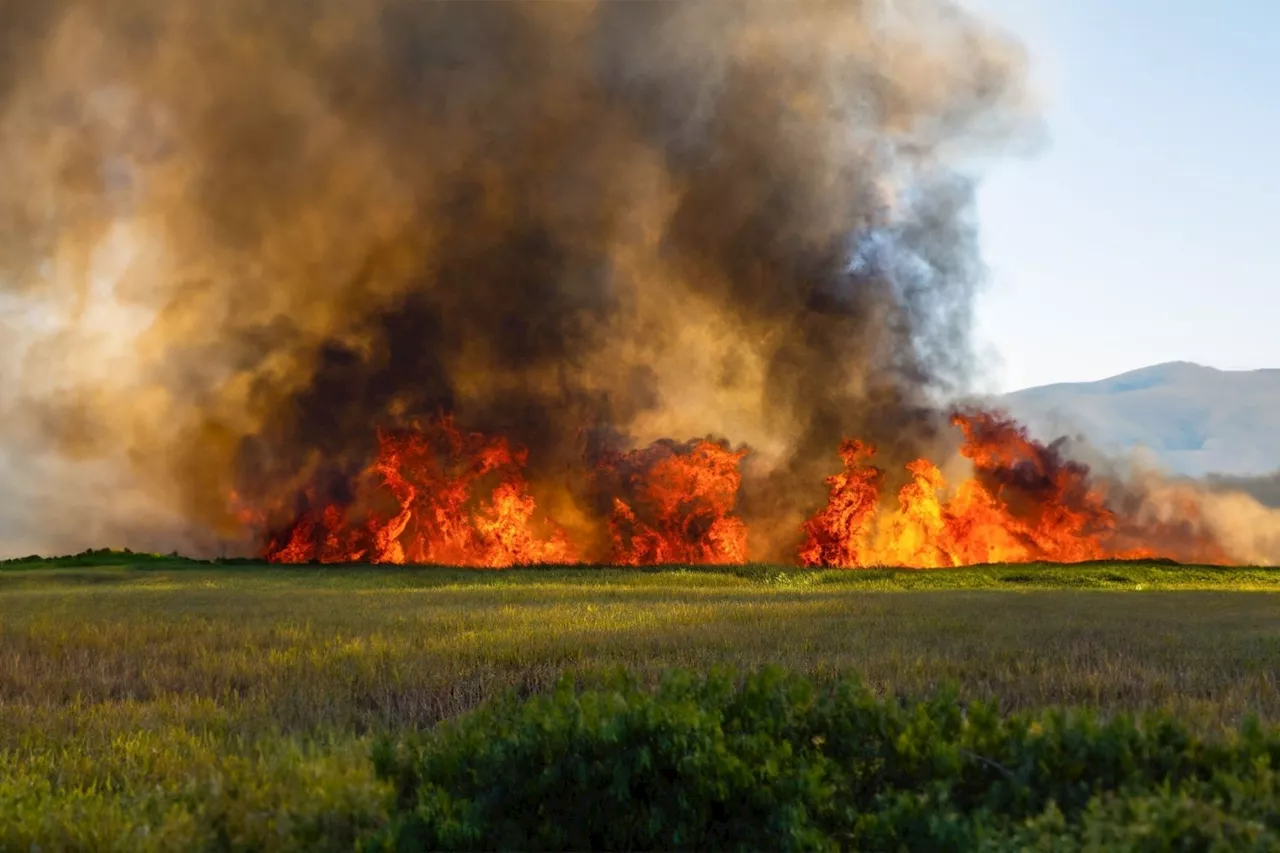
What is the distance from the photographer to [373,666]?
42.5 feet

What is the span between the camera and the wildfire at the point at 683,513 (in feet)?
139

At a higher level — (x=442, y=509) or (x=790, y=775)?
(x=442, y=509)

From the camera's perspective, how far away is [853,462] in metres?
42.6

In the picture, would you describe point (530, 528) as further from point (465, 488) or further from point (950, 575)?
point (950, 575)

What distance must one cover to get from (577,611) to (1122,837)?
16365 millimetres

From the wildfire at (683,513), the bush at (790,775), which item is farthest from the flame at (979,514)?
the bush at (790,775)

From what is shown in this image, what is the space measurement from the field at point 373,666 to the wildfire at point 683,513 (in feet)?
44.3

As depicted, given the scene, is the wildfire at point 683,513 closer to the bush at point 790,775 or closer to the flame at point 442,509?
the flame at point 442,509

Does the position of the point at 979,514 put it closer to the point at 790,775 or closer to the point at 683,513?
the point at 683,513

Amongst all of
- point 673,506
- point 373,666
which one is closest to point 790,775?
point 373,666

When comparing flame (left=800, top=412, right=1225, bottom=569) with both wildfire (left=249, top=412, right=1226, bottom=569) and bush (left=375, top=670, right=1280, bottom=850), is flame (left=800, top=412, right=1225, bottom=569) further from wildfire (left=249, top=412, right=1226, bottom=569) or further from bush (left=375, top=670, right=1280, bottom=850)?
bush (left=375, top=670, right=1280, bottom=850)

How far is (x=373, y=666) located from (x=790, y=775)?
25.7ft

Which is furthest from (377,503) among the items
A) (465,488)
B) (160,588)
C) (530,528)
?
(160,588)

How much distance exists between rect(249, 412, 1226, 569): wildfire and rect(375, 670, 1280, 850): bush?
3566 cm
